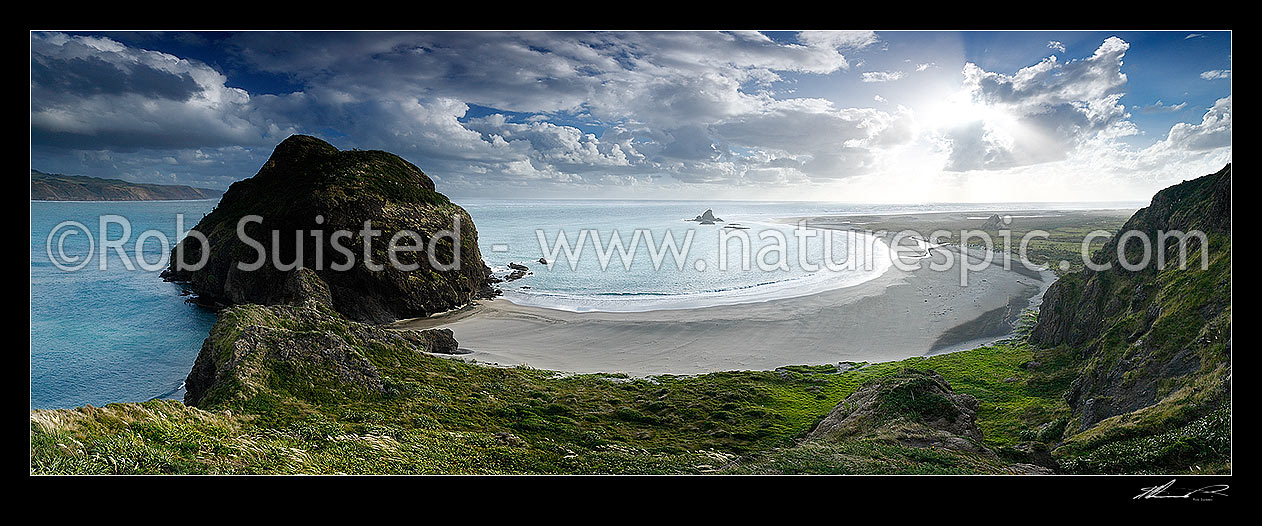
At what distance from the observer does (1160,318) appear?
11227mm

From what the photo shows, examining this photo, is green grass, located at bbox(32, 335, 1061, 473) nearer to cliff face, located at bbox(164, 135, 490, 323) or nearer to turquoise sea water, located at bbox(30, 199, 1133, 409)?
turquoise sea water, located at bbox(30, 199, 1133, 409)

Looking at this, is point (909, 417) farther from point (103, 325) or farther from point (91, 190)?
point (103, 325)

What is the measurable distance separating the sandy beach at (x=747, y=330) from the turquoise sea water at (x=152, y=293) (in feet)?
11.6

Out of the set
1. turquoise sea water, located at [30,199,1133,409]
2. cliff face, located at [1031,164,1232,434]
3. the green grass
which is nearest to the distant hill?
turquoise sea water, located at [30,199,1133,409]

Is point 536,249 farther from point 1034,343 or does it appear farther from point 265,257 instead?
point 1034,343

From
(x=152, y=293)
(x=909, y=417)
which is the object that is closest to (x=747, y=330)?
(x=909, y=417)

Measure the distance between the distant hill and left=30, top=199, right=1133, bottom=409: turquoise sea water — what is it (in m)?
0.35

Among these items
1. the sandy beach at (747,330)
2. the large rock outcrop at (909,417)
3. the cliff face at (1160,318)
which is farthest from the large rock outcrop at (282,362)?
the cliff face at (1160,318)

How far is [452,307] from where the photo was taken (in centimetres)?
Answer: 3572

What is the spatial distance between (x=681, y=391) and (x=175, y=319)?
1356 inches
